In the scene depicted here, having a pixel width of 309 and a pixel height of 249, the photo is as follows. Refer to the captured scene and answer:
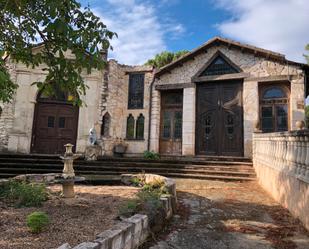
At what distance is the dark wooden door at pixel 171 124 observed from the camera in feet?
41.1

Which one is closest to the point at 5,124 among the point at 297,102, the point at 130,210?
the point at 130,210

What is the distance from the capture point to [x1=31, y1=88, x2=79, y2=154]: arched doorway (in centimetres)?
1203

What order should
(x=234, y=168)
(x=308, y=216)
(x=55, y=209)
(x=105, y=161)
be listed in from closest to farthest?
(x=308, y=216) → (x=55, y=209) → (x=234, y=168) → (x=105, y=161)

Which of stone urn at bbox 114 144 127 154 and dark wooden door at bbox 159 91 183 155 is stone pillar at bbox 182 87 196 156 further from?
stone urn at bbox 114 144 127 154

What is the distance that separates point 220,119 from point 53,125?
7984 mm

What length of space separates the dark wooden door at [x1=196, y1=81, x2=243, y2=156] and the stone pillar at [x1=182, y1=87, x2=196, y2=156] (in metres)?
0.28

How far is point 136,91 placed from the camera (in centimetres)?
1359

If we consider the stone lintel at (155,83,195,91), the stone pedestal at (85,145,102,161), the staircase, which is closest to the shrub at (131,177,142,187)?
the staircase

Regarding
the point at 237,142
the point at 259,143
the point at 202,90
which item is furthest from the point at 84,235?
the point at 202,90

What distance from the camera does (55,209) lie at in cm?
420

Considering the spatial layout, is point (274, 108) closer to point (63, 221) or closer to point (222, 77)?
point (222, 77)

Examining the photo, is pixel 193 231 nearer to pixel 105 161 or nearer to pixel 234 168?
pixel 234 168

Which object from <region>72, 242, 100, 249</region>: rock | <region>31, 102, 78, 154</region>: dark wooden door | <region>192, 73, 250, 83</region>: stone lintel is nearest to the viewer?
<region>72, 242, 100, 249</region>: rock

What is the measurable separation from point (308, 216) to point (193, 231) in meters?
1.73
